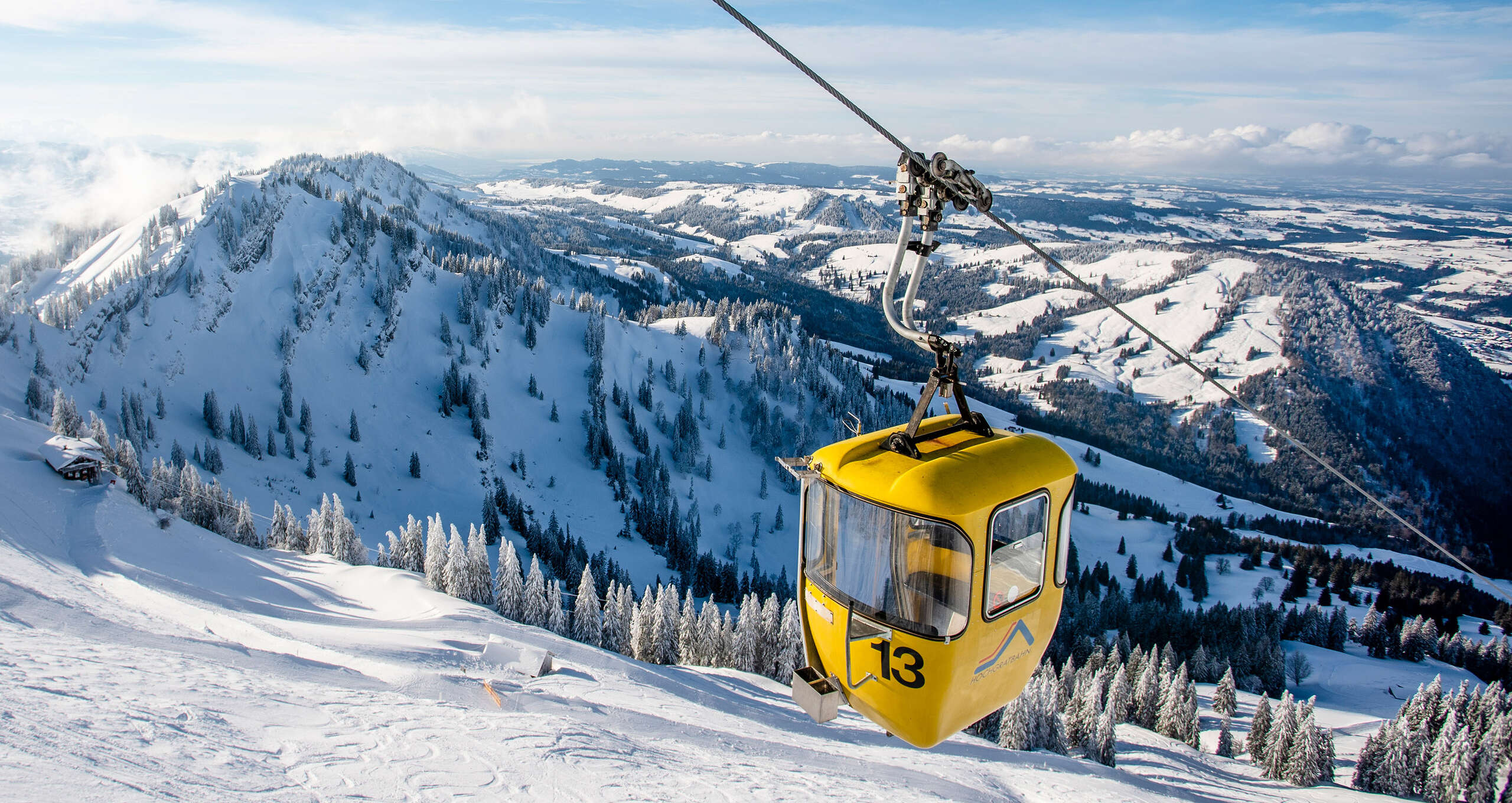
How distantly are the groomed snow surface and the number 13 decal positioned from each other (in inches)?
421

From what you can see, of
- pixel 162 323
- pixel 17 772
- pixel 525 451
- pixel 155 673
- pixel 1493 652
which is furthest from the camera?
pixel 525 451

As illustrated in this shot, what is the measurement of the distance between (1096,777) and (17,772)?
137 ft

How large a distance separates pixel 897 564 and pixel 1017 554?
2042mm

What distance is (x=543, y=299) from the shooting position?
414 ft

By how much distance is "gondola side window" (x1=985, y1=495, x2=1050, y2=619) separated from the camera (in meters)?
10.5

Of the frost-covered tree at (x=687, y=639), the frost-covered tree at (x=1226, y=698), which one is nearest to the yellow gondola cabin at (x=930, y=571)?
the frost-covered tree at (x=687, y=639)

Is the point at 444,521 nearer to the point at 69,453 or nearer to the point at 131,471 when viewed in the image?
the point at 131,471

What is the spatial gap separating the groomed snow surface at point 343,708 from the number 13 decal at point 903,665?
1069 centimetres

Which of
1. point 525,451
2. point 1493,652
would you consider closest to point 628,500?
point 525,451

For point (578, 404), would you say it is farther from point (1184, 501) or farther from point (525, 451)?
point (1184, 501)

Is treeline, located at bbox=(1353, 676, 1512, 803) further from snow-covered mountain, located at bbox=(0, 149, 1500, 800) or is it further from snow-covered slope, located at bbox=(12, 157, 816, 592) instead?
snow-covered slope, located at bbox=(12, 157, 816, 592)

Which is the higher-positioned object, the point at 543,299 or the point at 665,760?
the point at 543,299

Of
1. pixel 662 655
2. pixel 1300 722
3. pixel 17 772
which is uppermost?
pixel 17 772

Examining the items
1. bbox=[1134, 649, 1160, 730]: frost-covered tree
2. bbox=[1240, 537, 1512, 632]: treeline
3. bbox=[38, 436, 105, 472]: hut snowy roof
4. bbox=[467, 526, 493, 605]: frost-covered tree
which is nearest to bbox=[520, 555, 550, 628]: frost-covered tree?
bbox=[467, 526, 493, 605]: frost-covered tree
